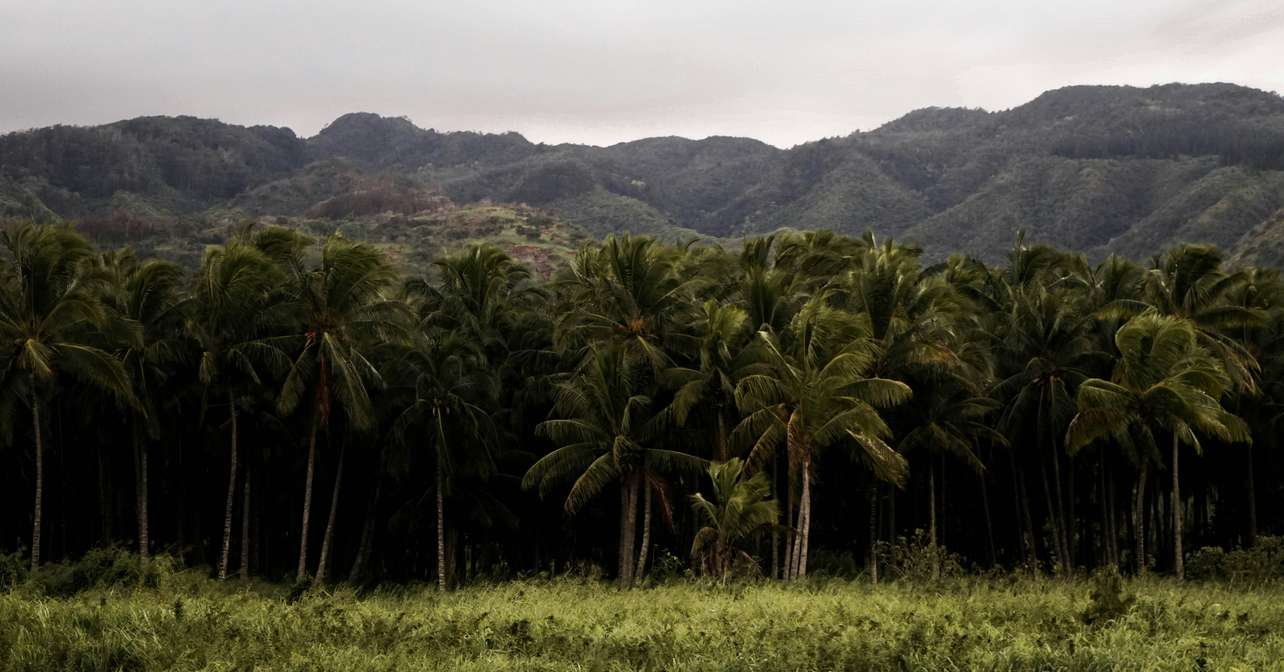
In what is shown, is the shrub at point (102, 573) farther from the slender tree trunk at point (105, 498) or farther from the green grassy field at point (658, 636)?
the green grassy field at point (658, 636)

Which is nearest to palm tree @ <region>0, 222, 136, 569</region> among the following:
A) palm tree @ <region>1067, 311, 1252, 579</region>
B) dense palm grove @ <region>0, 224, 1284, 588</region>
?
dense palm grove @ <region>0, 224, 1284, 588</region>

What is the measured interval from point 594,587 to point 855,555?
52.2ft

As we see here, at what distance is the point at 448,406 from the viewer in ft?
99.9

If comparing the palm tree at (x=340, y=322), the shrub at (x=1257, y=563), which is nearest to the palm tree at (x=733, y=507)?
the palm tree at (x=340, y=322)

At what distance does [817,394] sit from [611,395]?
622cm

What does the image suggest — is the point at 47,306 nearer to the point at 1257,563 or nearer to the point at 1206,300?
the point at 1206,300

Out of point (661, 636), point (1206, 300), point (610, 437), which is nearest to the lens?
point (661, 636)

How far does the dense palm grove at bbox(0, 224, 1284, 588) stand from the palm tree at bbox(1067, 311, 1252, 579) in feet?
0.30

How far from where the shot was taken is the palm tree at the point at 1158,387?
977 inches

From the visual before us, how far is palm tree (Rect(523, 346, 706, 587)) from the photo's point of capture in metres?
28.0

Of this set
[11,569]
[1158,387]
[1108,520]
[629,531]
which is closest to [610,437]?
[629,531]

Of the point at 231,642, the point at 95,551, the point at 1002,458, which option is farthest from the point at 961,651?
the point at 1002,458

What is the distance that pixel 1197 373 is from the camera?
24.8 meters

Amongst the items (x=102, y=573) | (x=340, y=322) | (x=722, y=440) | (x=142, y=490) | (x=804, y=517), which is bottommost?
(x=102, y=573)
